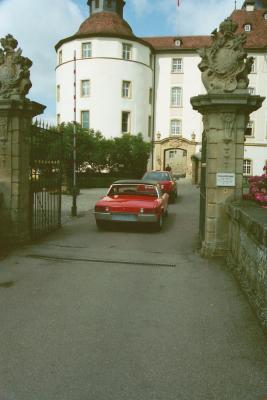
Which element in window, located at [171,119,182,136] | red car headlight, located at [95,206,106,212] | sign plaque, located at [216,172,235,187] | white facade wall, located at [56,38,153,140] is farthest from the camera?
window, located at [171,119,182,136]

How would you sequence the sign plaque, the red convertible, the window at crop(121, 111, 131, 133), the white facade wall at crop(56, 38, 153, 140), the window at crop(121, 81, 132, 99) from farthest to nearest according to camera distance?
1. the window at crop(121, 111, 131, 133)
2. the window at crop(121, 81, 132, 99)
3. the white facade wall at crop(56, 38, 153, 140)
4. the red convertible
5. the sign plaque

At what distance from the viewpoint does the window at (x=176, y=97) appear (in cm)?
4869

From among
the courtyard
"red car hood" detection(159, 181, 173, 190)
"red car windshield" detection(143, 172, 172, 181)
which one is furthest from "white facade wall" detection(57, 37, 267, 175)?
the courtyard

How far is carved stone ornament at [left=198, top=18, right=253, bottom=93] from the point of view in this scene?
337 inches

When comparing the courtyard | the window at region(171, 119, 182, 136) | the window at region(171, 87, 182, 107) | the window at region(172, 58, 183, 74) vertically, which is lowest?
the courtyard

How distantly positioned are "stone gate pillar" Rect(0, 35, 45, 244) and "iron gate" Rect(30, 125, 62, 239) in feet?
1.25

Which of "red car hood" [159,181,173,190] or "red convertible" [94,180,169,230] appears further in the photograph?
"red car hood" [159,181,173,190]

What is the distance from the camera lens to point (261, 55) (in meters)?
47.7

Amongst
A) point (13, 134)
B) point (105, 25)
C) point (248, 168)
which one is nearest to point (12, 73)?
point (13, 134)

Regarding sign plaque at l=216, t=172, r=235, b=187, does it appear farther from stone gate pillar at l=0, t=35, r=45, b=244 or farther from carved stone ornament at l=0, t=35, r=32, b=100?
carved stone ornament at l=0, t=35, r=32, b=100

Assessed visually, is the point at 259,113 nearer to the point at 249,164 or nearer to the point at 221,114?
the point at 249,164

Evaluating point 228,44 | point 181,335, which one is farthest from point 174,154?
point 181,335

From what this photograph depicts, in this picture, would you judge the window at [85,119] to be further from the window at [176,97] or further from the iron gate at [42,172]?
the iron gate at [42,172]

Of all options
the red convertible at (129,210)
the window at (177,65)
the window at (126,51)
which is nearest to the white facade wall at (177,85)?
the window at (177,65)
